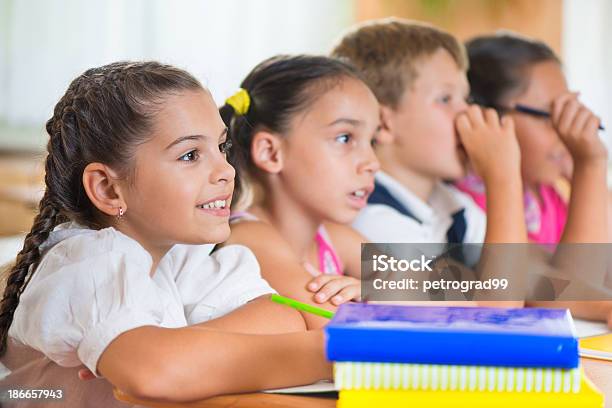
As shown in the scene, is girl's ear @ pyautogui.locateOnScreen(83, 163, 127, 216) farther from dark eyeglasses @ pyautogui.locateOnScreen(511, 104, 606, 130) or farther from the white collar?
Result: dark eyeglasses @ pyautogui.locateOnScreen(511, 104, 606, 130)

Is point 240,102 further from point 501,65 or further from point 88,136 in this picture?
point 501,65

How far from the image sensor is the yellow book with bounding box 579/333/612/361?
2.46ft

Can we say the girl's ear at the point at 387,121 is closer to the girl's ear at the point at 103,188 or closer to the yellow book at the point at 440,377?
the girl's ear at the point at 103,188

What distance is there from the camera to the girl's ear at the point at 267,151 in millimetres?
1088

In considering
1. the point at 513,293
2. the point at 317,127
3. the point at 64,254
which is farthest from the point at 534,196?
the point at 64,254

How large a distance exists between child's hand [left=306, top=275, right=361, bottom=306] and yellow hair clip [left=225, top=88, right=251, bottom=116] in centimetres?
26

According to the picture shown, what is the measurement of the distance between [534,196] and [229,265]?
2.94 ft

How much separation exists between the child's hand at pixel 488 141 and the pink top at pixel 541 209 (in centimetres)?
22

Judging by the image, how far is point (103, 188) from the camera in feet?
2.57

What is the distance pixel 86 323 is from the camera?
26.2 inches

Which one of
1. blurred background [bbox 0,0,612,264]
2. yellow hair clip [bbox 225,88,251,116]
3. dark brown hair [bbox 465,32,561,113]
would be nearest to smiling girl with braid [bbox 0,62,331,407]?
yellow hair clip [bbox 225,88,251,116]

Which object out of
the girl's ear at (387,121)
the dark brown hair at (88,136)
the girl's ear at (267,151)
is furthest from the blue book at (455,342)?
the girl's ear at (387,121)

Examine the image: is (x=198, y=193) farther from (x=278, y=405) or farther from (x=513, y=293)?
(x=513, y=293)

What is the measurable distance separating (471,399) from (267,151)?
608 mm
